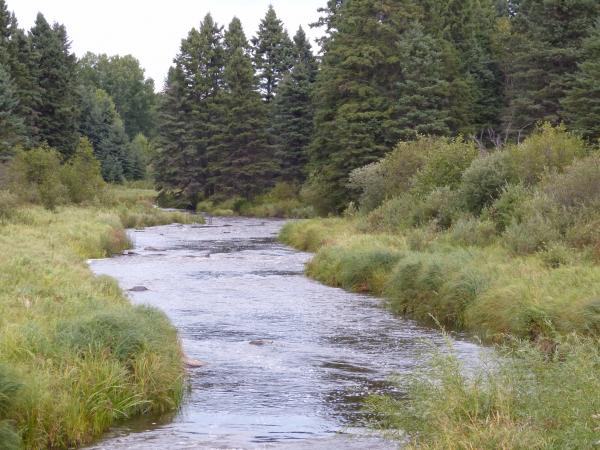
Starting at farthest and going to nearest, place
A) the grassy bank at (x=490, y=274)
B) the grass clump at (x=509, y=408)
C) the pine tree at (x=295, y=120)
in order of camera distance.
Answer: the pine tree at (x=295, y=120), the grassy bank at (x=490, y=274), the grass clump at (x=509, y=408)

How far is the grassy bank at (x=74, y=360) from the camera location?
968 cm

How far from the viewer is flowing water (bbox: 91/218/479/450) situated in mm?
10594

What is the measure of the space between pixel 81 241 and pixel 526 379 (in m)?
24.9

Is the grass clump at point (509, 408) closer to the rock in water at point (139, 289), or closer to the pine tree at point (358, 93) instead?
the rock in water at point (139, 289)

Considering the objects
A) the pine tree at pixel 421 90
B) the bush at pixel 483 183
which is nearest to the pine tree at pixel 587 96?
the pine tree at pixel 421 90

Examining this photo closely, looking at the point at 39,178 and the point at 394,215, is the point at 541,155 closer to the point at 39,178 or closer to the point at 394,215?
the point at 394,215

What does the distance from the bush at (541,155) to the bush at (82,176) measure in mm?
30490

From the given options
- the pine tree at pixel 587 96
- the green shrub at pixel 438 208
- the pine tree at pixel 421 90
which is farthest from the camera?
the pine tree at pixel 421 90

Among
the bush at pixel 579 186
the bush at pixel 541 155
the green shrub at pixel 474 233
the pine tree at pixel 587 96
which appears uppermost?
the pine tree at pixel 587 96

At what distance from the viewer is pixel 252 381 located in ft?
43.5

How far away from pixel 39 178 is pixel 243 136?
88.1ft

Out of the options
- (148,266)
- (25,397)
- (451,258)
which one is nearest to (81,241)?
(148,266)

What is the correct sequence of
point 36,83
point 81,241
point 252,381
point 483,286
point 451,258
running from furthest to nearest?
point 36,83
point 81,241
point 451,258
point 483,286
point 252,381

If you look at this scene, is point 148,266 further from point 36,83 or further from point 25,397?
point 36,83
